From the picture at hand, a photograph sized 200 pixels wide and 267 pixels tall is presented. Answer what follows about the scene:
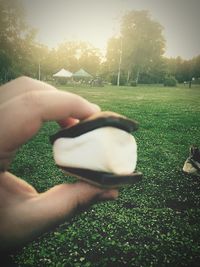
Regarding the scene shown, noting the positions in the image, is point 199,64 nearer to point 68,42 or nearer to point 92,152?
point 68,42

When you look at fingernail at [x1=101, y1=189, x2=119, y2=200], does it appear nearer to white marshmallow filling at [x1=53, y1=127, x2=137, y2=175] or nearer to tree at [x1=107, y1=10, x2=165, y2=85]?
white marshmallow filling at [x1=53, y1=127, x2=137, y2=175]

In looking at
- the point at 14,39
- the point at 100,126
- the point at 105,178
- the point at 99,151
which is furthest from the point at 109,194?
the point at 14,39

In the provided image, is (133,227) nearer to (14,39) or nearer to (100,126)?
(100,126)

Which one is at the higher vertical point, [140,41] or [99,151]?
[140,41]

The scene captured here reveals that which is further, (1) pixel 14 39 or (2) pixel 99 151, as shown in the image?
(1) pixel 14 39

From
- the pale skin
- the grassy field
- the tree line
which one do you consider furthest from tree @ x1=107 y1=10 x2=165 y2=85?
the pale skin

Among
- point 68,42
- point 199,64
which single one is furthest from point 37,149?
point 68,42
